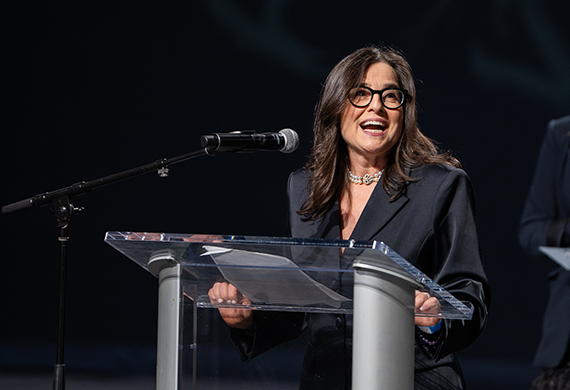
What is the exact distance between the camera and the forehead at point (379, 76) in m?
1.71

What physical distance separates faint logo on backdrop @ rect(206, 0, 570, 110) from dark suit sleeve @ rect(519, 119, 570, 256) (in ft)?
5.37

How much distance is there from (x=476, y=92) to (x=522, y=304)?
1.17 meters

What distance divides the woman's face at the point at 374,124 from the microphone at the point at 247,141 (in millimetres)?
341

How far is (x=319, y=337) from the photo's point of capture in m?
0.99


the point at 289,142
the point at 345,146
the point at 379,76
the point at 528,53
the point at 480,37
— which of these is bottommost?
the point at 289,142

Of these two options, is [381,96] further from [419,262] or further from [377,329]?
[377,329]

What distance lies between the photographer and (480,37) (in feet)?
11.9

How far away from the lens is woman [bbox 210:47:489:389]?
3.28 feet

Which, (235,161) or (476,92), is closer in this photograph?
(476,92)

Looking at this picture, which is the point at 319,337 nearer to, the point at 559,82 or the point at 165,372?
the point at 165,372

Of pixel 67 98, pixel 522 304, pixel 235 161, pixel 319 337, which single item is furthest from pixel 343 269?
pixel 67 98

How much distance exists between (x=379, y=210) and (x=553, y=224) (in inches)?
23.9

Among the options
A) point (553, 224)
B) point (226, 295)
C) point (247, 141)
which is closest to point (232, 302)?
point (226, 295)

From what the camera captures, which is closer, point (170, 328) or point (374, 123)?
point (170, 328)
